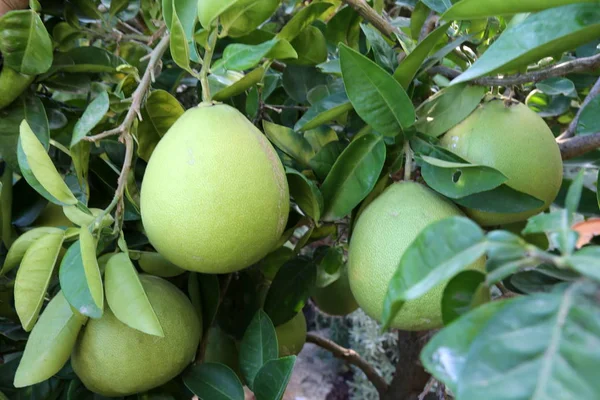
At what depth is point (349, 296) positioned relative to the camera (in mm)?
1036

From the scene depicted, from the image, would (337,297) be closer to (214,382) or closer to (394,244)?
(214,382)

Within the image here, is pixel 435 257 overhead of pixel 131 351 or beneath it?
overhead

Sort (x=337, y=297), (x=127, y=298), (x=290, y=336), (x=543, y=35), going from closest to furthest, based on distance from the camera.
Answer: (x=543, y=35) → (x=127, y=298) → (x=290, y=336) → (x=337, y=297)

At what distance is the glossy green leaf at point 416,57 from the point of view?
52cm

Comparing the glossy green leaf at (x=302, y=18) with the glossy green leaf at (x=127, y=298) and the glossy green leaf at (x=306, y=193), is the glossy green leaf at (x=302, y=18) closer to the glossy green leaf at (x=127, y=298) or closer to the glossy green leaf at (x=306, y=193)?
the glossy green leaf at (x=306, y=193)

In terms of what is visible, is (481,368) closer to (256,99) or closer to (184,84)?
(256,99)

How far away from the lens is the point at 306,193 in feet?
1.99

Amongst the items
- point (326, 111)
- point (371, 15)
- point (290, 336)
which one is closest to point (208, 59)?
point (326, 111)

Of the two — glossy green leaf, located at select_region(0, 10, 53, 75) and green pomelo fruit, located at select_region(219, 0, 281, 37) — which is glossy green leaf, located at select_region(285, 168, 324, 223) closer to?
green pomelo fruit, located at select_region(219, 0, 281, 37)

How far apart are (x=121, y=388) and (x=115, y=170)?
30 centimetres

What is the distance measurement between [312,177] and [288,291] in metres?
0.22

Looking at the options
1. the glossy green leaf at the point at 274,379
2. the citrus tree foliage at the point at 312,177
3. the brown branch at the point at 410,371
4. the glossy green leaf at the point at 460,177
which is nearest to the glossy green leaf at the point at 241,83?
the citrus tree foliage at the point at 312,177

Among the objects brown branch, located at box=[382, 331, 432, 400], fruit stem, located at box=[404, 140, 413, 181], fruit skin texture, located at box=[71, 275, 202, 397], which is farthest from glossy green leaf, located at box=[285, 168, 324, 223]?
brown branch, located at box=[382, 331, 432, 400]

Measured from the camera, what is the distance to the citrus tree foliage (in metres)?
0.28
